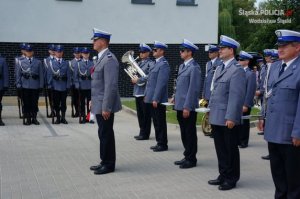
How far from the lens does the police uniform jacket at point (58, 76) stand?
1331 cm

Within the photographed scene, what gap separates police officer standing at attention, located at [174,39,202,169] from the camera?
807 centimetres

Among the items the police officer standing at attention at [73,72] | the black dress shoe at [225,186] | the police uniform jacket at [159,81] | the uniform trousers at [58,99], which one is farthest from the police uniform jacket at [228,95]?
the police officer standing at attention at [73,72]

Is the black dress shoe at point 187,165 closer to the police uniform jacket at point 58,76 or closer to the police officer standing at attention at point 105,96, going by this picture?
the police officer standing at attention at point 105,96

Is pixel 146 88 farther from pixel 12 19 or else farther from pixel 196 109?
pixel 12 19

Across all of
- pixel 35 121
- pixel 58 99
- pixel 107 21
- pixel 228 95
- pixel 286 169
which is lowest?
pixel 35 121

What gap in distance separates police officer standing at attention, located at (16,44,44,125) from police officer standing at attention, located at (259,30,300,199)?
879 cm

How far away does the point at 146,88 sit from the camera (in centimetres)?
1036

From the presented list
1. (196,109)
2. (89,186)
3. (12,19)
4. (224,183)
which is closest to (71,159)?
(89,186)

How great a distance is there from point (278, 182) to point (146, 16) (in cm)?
1664

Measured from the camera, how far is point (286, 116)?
17.4 ft

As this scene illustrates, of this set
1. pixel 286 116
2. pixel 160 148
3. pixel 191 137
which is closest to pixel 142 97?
pixel 160 148

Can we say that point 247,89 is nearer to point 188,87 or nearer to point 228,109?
point 188,87

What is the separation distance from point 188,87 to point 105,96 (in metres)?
1.62

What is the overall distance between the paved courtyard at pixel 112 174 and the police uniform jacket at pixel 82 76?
86.0 inches
